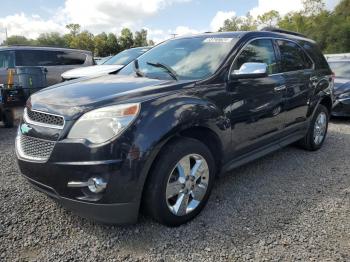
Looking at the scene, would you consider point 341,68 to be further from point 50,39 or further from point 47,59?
point 50,39

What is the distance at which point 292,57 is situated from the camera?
459 centimetres

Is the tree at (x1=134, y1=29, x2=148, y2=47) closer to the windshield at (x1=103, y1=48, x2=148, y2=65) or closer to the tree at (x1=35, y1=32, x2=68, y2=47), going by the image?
the tree at (x1=35, y1=32, x2=68, y2=47)

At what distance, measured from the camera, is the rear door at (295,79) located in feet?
14.1

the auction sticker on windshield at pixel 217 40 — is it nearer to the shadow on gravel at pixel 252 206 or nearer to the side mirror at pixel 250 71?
the side mirror at pixel 250 71

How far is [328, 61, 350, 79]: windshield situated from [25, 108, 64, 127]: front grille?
313 inches

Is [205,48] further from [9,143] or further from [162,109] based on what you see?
[9,143]

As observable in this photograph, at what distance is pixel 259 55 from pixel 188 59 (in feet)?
2.96

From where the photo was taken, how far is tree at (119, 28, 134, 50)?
6116cm

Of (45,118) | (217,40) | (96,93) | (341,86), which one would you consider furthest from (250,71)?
(341,86)

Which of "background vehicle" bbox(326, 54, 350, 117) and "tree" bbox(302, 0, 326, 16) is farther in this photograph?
"tree" bbox(302, 0, 326, 16)

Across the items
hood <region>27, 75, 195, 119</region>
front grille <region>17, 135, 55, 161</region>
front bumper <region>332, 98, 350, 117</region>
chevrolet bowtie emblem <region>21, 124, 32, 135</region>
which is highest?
hood <region>27, 75, 195, 119</region>

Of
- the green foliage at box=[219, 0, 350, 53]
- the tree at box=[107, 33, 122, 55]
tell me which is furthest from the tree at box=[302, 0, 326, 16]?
the tree at box=[107, 33, 122, 55]

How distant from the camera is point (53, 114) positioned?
267 centimetres

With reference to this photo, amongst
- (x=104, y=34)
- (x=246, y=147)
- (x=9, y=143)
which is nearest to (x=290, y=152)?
(x=246, y=147)
